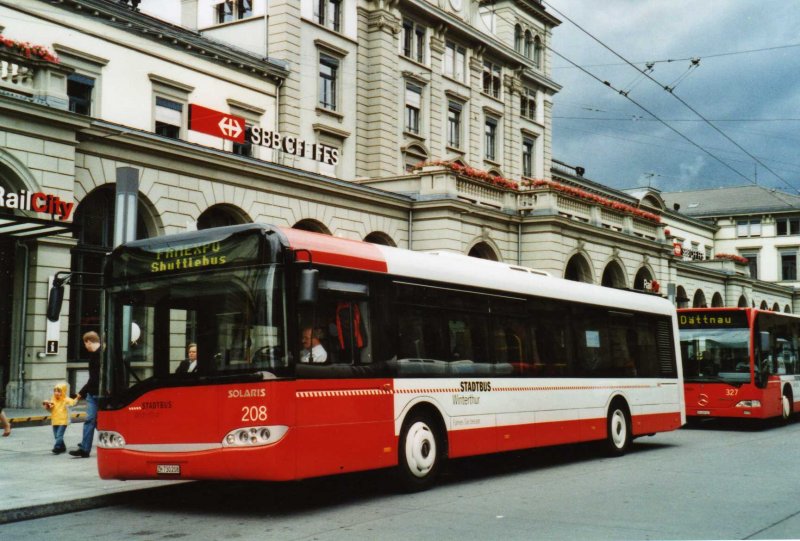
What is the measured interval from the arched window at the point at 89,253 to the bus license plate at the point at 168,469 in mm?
14057

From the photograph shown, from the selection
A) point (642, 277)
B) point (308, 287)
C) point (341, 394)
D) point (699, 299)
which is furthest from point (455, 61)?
point (308, 287)

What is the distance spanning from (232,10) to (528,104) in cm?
1944

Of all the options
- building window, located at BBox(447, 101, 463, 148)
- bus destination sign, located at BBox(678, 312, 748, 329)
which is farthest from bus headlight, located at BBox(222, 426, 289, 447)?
building window, located at BBox(447, 101, 463, 148)

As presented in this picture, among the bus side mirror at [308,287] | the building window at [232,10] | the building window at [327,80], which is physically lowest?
the bus side mirror at [308,287]

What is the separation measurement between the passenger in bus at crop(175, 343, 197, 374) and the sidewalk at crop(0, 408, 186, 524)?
177 cm

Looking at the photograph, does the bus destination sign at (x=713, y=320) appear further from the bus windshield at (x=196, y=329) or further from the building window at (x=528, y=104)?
the building window at (x=528, y=104)

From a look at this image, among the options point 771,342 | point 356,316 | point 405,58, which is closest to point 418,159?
point 405,58

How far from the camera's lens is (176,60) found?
97.3 feet

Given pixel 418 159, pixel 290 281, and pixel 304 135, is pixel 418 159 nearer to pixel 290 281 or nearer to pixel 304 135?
pixel 304 135

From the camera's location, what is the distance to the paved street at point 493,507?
842 centimetres

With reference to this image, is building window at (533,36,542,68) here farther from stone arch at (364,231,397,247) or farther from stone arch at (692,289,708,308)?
stone arch at (364,231,397,247)

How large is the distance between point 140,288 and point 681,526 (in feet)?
20.0

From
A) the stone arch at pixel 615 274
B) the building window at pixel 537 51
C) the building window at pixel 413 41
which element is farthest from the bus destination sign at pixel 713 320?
the building window at pixel 537 51

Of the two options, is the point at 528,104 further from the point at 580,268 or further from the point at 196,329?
the point at 196,329
